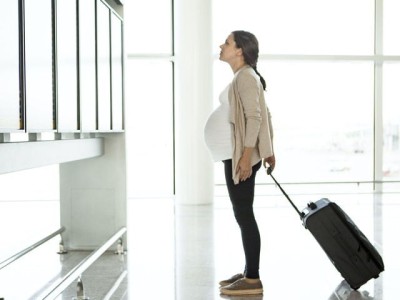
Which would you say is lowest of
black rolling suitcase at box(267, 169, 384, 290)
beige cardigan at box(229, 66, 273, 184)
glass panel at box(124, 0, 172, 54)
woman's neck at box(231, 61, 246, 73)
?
black rolling suitcase at box(267, 169, 384, 290)

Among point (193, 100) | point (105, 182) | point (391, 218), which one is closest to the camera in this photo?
point (105, 182)

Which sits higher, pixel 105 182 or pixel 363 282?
pixel 105 182

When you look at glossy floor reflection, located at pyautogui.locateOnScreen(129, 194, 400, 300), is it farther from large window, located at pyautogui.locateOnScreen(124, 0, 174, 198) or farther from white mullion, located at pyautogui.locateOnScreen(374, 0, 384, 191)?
white mullion, located at pyautogui.locateOnScreen(374, 0, 384, 191)

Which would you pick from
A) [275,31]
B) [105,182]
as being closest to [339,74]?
[275,31]

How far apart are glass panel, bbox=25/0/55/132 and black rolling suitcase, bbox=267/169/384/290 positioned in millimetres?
1922

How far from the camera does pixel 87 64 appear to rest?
12.9 feet

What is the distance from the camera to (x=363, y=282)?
3885 mm

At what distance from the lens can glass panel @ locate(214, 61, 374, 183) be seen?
33.8 ft

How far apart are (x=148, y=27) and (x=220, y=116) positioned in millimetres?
6382

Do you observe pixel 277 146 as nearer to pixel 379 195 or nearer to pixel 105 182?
pixel 379 195

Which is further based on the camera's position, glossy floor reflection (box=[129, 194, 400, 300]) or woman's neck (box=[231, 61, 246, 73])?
glossy floor reflection (box=[129, 194, 400, 300])

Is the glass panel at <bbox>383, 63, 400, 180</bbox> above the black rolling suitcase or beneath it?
above

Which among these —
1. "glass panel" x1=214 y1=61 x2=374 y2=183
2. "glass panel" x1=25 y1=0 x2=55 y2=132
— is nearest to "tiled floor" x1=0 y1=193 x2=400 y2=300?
"glass panel" x1=25 y1=0 x2=55 y2=132

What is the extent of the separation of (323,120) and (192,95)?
3.03 meters
